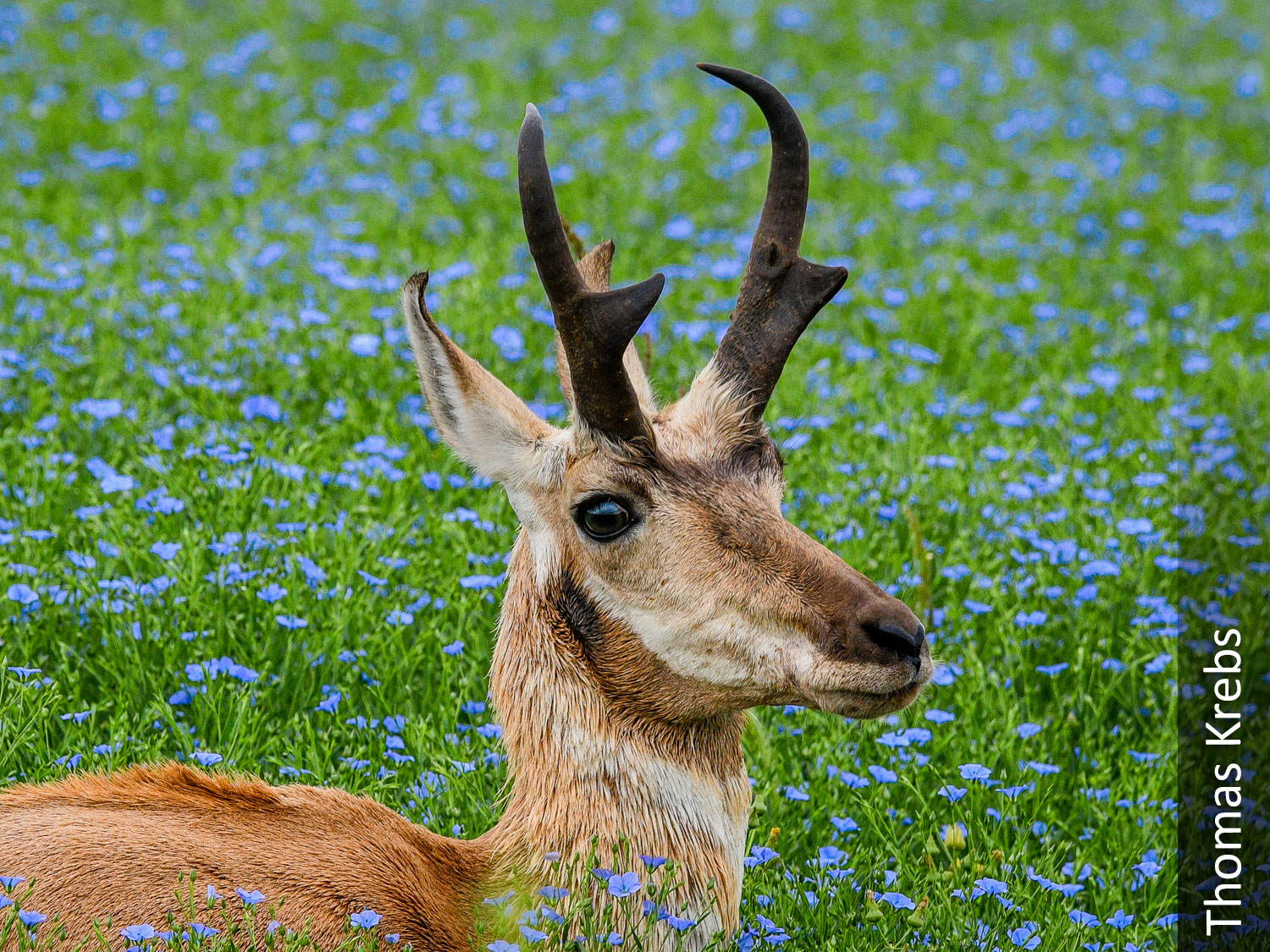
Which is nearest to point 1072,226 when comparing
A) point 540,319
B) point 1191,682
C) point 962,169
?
point 962,169

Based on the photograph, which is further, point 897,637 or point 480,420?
point 480,420

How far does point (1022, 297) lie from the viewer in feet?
27.6

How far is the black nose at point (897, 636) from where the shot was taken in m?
3.25

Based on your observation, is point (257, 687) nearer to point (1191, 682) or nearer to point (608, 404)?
point (608, 404)

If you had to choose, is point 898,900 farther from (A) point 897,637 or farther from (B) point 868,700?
(A) point 897,637

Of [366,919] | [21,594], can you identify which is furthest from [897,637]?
[21,594]

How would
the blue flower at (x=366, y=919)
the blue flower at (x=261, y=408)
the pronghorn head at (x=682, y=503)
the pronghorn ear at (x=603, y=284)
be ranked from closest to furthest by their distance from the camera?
1. the blue flower at (x=366, y=919)
2. the pronghorn head at (x=682, y=503)
3. the pronghorn ear at (x=603, y=284)
4. the blue flower at (x=261, y=408)

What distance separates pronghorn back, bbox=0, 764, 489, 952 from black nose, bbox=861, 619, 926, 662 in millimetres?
1104

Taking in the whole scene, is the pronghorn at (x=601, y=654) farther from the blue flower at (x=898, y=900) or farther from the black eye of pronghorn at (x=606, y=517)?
the blue flower at (x=898, y=900)

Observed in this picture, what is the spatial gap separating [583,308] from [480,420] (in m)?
0.45

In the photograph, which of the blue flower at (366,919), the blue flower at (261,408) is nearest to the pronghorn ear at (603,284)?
the blue flower at (366,919)

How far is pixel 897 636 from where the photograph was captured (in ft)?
10.7

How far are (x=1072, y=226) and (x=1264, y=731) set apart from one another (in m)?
5.32

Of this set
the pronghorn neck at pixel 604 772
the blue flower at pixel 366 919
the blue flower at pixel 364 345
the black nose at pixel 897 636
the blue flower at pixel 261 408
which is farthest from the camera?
the blue flower at pixel 364 345
